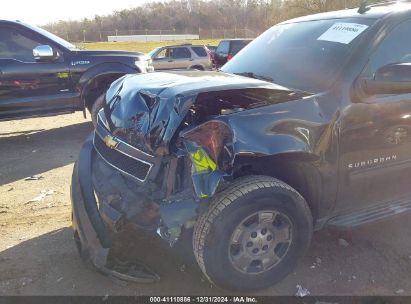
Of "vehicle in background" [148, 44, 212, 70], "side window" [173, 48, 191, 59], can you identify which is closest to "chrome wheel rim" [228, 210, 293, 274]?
"vehicle in background" [148, 44, 212, 70]

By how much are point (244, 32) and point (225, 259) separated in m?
72.4

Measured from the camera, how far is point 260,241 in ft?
8.94

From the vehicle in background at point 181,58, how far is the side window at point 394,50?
1463cm

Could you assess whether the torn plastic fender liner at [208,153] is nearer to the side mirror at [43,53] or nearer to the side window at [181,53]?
the side mirror at [43,53]

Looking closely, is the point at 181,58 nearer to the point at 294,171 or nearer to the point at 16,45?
the point at 16,45

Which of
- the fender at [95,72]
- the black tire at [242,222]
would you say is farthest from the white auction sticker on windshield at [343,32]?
the fender at [95,72]

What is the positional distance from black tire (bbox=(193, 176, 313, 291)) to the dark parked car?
16.4ft

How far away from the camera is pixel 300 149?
268 cm

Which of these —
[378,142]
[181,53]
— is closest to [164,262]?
[378,142]

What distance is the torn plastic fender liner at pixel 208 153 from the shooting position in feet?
8.09

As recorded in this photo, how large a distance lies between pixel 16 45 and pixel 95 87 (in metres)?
1.37

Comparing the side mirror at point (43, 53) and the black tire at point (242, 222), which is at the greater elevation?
the side mirror at point (43, 53)

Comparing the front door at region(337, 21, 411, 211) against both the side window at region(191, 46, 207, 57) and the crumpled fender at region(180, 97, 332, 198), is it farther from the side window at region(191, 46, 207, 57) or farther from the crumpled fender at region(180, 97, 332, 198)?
the side window at region(191, 46, 207, 57)

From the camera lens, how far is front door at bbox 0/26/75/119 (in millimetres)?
6480
